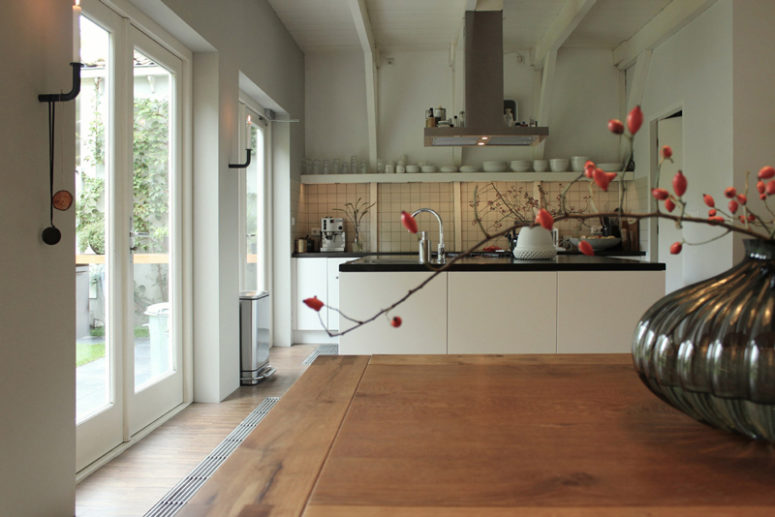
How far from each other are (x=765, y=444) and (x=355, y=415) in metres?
0.58

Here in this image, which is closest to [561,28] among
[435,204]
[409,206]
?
[435,204]

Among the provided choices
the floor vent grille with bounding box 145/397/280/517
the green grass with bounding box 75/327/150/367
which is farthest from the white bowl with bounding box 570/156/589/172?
the green grass with bounding box 75/327/150/367

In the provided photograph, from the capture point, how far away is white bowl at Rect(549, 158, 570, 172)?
5859 millimetres

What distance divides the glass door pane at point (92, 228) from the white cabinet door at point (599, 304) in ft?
7.81

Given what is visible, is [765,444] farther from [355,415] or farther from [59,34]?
[59,34]

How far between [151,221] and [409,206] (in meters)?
3.45

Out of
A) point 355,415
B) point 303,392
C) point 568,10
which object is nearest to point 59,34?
point 303,392

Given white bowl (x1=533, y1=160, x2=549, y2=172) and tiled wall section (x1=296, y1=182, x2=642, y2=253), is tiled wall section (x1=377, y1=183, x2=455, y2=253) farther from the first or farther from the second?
white bowl (x1=533, y1=160, x2=549, y2=172)

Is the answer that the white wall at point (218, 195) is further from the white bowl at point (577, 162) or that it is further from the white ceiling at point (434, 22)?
the white bowl at point (577, 162)

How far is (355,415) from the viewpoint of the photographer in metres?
0.94

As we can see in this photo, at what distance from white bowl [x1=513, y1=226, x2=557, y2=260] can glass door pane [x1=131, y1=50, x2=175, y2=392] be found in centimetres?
216

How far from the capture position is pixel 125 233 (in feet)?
9.56

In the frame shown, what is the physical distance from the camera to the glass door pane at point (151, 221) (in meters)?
3.06

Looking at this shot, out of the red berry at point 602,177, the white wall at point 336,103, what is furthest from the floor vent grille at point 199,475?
the white wall at point 336,103
